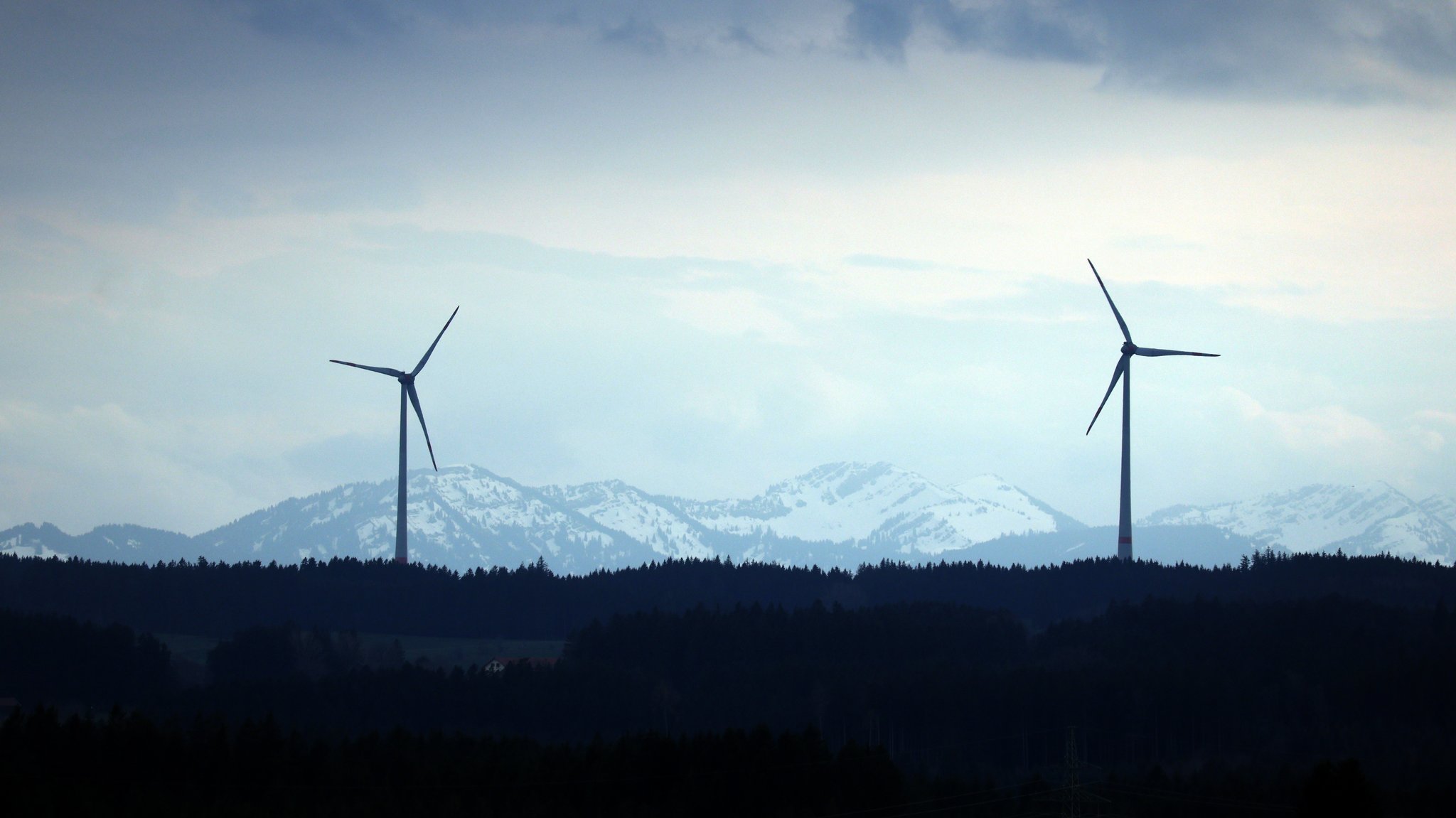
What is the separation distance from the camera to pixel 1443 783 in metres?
124

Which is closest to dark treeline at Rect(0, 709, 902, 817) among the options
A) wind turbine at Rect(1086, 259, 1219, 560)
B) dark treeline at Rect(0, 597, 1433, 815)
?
dark treeline at Rect(0, 597, 1433, 815)

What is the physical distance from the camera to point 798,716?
15312 cm

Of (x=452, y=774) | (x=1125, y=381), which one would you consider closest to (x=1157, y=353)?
(x=1125, y=381)

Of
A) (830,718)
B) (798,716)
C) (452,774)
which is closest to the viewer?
(452,774)

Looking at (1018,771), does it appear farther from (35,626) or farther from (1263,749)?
(35,626)

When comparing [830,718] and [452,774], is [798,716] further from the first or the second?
[452,774]

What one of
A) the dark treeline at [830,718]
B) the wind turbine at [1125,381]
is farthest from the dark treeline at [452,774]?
the wind turbine at [1125,381]

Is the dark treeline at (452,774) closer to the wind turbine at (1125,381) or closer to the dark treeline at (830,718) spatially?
the dark treeline at (830,718)

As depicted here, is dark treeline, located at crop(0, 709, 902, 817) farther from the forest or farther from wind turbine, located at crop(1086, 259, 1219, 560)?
wind turbine, located at crop(1086, 259, 1219, 560)

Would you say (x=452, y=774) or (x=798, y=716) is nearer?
(x=452, y=774)

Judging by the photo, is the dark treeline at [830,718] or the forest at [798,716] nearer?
the forest at [798,716]

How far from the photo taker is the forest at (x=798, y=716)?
3937 inches

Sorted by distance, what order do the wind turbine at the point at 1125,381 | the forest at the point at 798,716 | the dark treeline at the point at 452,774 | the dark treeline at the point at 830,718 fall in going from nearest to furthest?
the dark treeline at the point at 452,774, the forest at the point at 798,716, the dark treeline at the point at 830,718, the wind turbine at the point at 1125,381

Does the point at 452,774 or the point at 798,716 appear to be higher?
the point at 798,716
